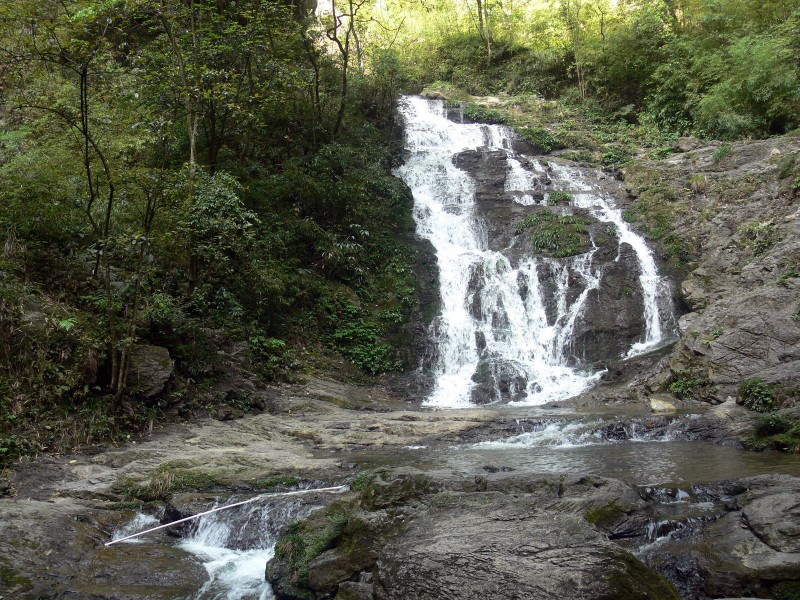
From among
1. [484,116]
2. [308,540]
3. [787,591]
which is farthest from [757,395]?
[484,116]

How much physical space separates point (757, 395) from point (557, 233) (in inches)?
365

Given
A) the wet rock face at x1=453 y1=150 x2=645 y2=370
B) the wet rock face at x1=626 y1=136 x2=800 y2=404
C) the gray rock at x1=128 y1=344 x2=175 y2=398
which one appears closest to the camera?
the gray rock at x1=128 y1=344 x2=175 y2=398

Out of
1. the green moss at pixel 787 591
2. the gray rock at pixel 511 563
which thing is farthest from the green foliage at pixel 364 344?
the green moss at pixel 787 591

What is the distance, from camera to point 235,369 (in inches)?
447

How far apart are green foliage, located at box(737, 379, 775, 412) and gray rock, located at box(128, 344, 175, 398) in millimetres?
9795

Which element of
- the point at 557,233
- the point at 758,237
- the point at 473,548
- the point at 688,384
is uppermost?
the point at 557,233

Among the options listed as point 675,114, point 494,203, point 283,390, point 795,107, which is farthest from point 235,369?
point 675,114

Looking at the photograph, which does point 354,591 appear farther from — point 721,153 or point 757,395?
A: point 721,153

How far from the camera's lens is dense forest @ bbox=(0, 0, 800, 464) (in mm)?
8258

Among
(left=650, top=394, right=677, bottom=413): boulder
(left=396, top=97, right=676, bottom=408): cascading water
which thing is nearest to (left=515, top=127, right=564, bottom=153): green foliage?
(left=396, top=97, right=676, bottom=408): cascading water

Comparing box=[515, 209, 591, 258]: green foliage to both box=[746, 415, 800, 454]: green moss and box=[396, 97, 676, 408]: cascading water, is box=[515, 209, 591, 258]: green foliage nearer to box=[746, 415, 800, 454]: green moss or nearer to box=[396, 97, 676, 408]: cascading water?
box=[396, 97, 676, 408]: cascading water

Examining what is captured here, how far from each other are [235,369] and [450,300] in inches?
296

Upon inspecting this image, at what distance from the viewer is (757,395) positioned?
30.8ft

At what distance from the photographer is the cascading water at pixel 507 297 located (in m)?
14.5
